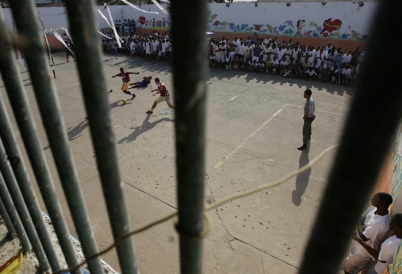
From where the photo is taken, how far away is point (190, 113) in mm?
653

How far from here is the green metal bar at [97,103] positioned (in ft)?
2.42

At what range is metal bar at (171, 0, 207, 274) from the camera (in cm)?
57

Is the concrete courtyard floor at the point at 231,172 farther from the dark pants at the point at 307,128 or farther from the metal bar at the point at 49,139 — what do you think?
the metal bar at the point at 49,139

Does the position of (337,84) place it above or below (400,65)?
below

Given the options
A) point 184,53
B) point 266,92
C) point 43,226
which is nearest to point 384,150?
point 184,53

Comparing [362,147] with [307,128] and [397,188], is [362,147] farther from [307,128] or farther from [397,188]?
[307,128]

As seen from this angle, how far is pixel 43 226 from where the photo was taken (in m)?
2.10

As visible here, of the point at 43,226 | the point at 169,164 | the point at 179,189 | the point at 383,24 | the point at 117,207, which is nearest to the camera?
the point at 383,24

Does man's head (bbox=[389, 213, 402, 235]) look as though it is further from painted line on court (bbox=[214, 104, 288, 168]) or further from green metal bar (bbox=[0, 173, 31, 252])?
green metal bar (bbox=[0, 173, 31, 252])

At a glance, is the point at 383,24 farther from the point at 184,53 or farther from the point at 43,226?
the point at 43,226

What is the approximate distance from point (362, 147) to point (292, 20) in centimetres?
1777

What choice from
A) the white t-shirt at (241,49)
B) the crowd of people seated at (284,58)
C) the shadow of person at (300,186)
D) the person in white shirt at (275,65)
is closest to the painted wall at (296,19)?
the crowd of people seated at (284,58)

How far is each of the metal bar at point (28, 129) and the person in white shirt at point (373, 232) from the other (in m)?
3.15

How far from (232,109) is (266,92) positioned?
2.51m
